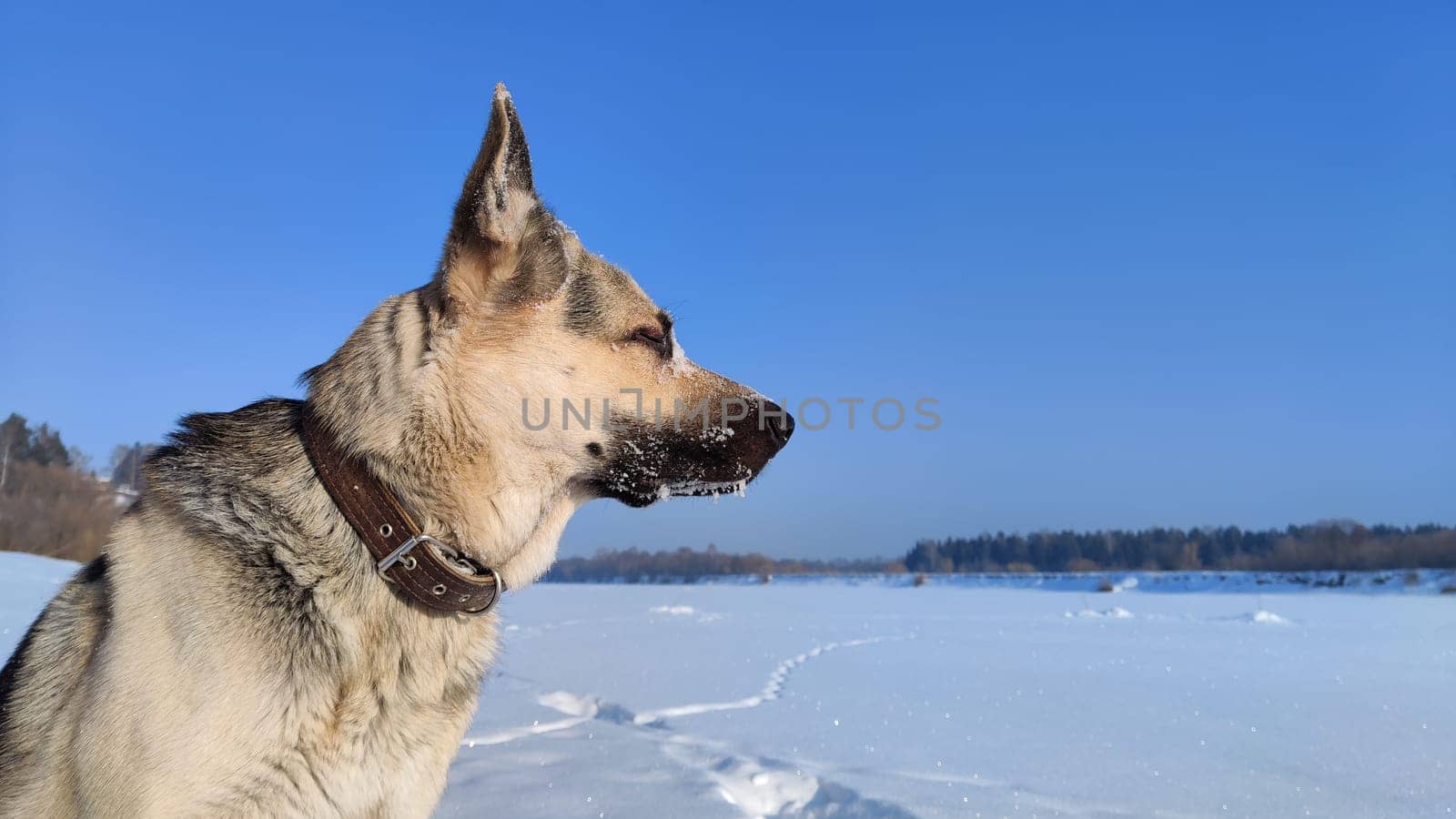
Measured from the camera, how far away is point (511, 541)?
8.56 ft

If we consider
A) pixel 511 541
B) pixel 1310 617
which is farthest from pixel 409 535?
pixel 1310 617

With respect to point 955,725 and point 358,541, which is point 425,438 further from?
point 955,725

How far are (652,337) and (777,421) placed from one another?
614 millimetres

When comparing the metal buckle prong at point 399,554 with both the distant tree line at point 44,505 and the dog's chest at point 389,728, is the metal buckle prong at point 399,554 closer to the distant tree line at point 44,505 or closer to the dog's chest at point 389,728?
the dog's chest at point 389,728

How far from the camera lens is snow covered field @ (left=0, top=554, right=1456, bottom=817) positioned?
4.21m

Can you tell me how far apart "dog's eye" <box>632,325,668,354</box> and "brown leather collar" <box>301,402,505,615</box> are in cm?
108

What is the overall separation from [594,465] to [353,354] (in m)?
0.89

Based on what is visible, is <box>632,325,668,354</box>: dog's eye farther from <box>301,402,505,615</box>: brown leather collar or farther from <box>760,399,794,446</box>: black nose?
<box>301,402,505,615</box>: brown leather collar

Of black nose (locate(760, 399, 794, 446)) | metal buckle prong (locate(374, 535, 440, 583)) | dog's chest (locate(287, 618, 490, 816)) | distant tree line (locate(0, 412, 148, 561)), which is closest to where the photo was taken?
dog's chest (locate(287, 618, 490, 816))

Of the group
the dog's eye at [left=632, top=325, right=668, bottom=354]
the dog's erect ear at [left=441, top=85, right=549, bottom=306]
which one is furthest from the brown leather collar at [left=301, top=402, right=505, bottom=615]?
the dog's eye at [left=632, top=325, right=668, bottom=354]

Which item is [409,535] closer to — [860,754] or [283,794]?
[283,794]

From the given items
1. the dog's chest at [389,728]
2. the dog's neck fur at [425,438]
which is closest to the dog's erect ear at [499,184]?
the dog's neck fur at [425,438]

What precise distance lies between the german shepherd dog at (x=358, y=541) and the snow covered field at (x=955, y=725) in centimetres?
135

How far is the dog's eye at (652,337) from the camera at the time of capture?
118 inches
